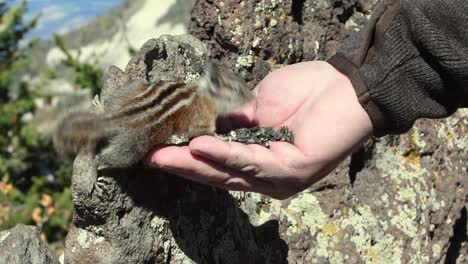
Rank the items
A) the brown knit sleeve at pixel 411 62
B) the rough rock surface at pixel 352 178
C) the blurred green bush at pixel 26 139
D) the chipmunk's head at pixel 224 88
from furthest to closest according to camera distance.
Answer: the blurred green bush at pixel 26 139 → the rough rock surface at pixel 352 178 → the chipmunk's head at pixel 224 88 → the brown knit sleeve at pixel 411 62

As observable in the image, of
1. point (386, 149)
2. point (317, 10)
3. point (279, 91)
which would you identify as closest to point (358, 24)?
point (317, 10)

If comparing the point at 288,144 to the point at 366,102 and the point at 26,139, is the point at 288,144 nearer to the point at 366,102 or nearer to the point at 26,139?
the point at 366,102

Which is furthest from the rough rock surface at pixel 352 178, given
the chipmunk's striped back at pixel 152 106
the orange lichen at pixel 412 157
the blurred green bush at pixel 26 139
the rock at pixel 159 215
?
the blurred green bush at pixel 26 139

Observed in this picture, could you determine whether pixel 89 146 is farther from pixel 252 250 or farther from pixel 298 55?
pixel 298 55

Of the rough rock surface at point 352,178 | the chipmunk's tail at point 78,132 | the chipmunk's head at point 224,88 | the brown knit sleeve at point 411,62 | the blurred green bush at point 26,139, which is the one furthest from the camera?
the blurred green bush at point 26,139

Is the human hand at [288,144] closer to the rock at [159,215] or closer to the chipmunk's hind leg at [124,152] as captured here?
the chipmunk's hind leg at [124,152]

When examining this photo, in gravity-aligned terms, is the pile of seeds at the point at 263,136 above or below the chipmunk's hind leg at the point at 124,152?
below

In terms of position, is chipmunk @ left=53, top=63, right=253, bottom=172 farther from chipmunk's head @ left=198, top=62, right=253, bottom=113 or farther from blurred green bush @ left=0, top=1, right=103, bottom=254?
blurred green bush @ left=0, top=1, right=103, bottom=254
